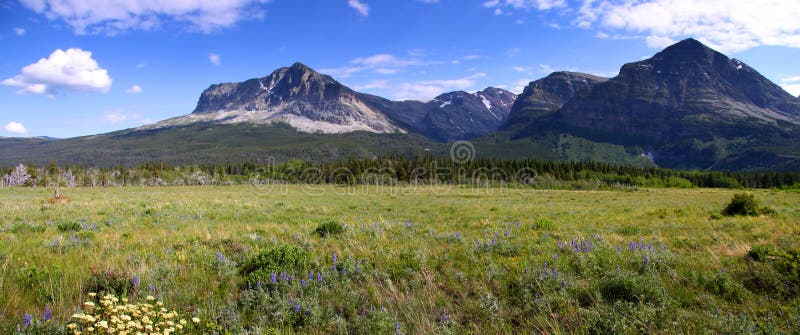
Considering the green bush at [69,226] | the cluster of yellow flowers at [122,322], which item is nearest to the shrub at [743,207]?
the cluster of yellow flowers at [122,322]

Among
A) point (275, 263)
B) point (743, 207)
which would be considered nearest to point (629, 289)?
point (275, 263)

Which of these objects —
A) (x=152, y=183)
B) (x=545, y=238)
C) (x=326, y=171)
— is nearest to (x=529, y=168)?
(x=326, y=171)

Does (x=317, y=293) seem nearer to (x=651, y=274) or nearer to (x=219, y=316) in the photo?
(x=219, y=316)

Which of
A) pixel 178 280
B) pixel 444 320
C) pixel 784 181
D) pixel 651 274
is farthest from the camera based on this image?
pixel 784 181

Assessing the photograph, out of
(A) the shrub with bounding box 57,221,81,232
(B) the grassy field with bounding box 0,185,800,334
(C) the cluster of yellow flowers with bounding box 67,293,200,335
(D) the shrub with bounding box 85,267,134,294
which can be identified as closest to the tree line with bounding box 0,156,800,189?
(A) the shrub with bounding box 57,221,81,232

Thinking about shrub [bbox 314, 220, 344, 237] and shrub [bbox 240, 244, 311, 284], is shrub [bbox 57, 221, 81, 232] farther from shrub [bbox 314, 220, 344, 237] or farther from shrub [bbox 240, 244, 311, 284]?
shrub [bbox 240, 244, 311, 284]

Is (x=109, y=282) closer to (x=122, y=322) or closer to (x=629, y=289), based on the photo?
(x=122, y=322)

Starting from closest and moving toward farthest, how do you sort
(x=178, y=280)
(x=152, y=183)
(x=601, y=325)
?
(x=601, y=325) → (x=178, y=280) → (x=152, y=183)

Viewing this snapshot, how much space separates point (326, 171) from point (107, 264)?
138 meters

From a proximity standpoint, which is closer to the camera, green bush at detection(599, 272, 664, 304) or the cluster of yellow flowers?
the cluster of yellow flowers

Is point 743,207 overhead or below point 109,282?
below

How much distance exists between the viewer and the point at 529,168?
127312 mm

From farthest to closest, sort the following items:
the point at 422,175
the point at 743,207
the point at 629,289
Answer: the point at 422,175 < the point at 743,207 < the point at 629,289

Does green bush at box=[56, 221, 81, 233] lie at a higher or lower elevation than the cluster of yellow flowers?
lower
